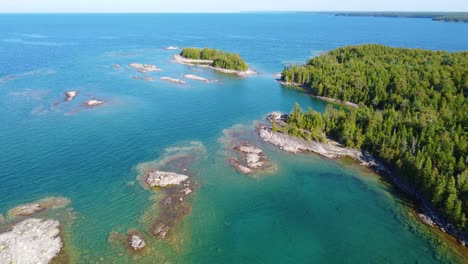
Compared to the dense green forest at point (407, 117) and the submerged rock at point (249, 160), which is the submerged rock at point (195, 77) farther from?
the submerged rock at point (249, 160)

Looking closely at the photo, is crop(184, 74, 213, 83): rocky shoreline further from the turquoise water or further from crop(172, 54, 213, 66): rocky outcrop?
crop(172, 54, 213, 66): rocky outcrop

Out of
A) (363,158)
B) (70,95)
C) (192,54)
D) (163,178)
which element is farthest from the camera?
(192,54)

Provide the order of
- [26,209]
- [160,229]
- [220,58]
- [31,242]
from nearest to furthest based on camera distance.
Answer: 1. [31,242]
2. [160,229]
3. [26,209]
4. [220,58]

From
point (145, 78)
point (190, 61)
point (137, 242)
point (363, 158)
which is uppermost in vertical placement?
point (190, 61)

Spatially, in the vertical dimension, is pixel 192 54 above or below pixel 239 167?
above

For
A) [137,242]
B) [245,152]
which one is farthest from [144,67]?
[137,242]

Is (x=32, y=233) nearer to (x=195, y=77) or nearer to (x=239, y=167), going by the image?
(x=239, y=167)
